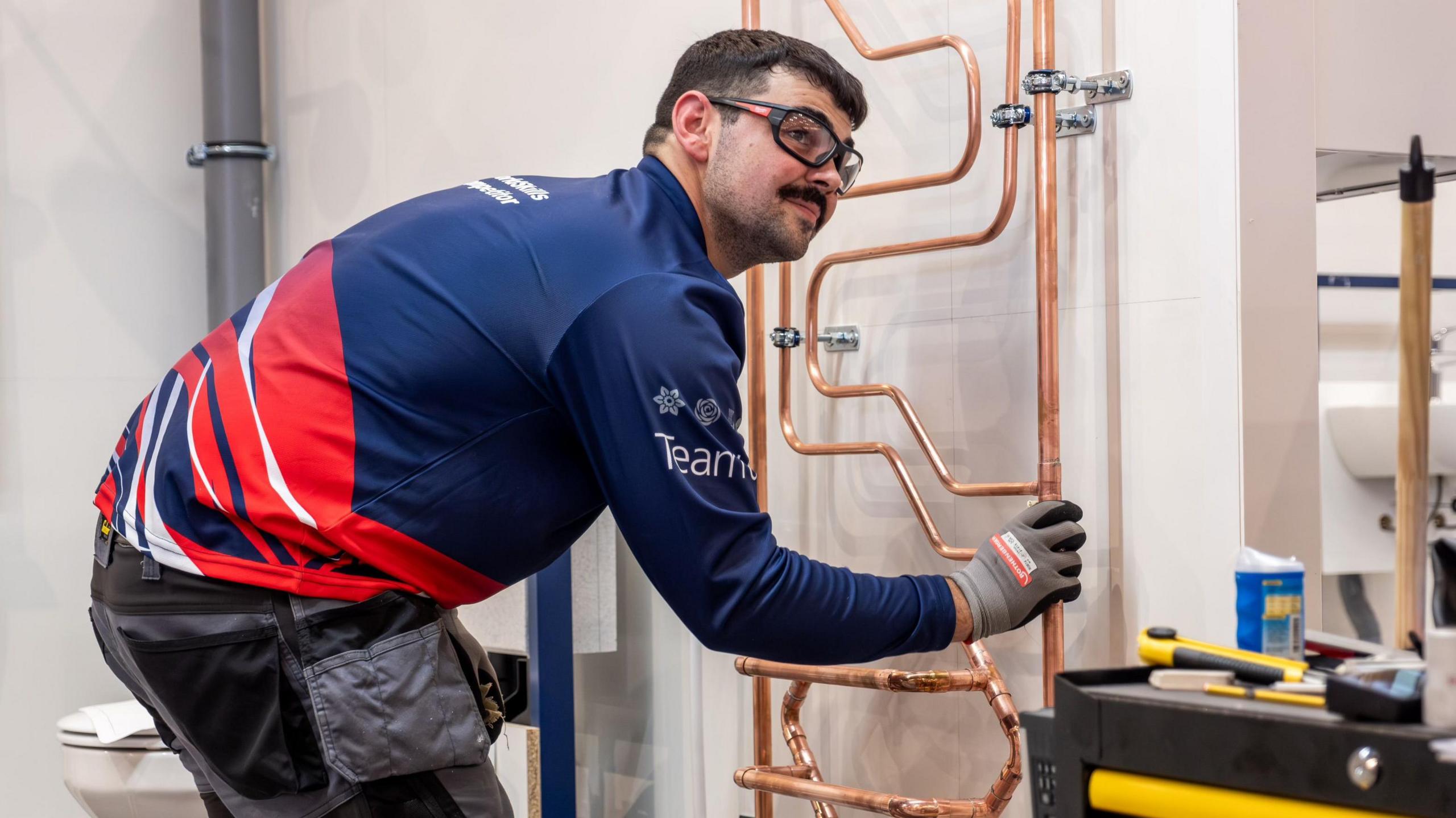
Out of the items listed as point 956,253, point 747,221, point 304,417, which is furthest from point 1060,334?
point 304,417

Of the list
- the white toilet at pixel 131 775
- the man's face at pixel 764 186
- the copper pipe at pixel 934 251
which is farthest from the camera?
the white toilet at pixel 131 775

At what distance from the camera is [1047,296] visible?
1876 mm

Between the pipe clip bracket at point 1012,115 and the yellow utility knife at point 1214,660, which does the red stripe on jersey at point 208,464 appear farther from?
the pipe clip bracket at point 1012,115

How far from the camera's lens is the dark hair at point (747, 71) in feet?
5.80

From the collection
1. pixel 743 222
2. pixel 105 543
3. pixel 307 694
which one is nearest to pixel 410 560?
pixel 307 694

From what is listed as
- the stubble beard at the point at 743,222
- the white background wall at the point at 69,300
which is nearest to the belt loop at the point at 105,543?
the stubble beard at the point at 743,222

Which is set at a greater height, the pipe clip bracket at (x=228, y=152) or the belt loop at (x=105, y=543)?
the pipe clip bracket at (x=228, y=152)

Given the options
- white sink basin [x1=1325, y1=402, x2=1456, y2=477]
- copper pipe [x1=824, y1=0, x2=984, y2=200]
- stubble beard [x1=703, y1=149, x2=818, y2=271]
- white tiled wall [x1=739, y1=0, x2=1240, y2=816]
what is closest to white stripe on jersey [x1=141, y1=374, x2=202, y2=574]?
stubble beard [x1=703, y1=149, x2=818, y2=271]

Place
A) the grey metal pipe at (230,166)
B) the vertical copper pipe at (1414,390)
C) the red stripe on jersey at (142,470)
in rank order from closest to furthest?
the vertical copper pipe at (1414,390)
the red stripe on jersey at (142,470)
the grey metal pipe at (230,166)

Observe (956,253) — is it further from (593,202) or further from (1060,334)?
(593,202)

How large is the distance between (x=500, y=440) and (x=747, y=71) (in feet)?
2.01

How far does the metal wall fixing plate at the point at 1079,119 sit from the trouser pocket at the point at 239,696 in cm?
129

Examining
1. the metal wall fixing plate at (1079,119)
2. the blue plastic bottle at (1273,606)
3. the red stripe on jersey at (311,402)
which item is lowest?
the blue plastic bottle at (1273,606)

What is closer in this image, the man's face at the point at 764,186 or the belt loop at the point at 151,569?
Answer: the belt loop at the point at 151,569
